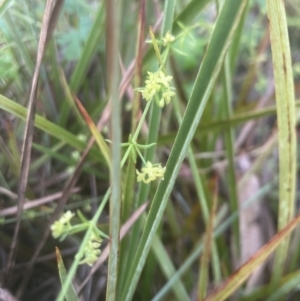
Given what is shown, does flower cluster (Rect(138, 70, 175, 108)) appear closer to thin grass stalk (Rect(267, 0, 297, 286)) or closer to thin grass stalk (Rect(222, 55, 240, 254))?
thin grass stalk (Rect(267, 0, 297, 286))

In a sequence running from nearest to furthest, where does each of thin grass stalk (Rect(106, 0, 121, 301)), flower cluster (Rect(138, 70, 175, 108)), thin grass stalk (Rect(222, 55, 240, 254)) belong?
thin grass stalk (Rect(106, 0, 121, 301)) → flower cluster (Rect(138, 70, 175, 108)) → thin grass stalk (Rect(222, 55, 240, 254))

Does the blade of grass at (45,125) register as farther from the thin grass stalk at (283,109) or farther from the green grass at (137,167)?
the thin grass stalk at (283,109)

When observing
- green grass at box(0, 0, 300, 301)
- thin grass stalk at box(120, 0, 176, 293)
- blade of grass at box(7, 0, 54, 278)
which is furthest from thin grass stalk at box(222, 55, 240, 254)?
blade of grass at box(7, 0, 54, 278)

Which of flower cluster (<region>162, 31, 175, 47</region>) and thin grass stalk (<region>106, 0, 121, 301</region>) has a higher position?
flower cluster (<region>162, 31, 175, 47</region>)

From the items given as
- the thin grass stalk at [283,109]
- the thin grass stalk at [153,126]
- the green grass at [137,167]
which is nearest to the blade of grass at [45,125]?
the green grass at [137,167]

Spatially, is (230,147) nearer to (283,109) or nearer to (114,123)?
(283,109)

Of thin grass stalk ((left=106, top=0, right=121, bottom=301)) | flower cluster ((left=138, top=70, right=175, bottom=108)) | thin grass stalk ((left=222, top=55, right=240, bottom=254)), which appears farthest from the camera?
thin grass stalk ((left=222, top=55, right=240, bottom=254))

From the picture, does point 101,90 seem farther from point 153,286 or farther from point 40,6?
point 153,286

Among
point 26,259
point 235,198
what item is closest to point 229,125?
point 235,198
